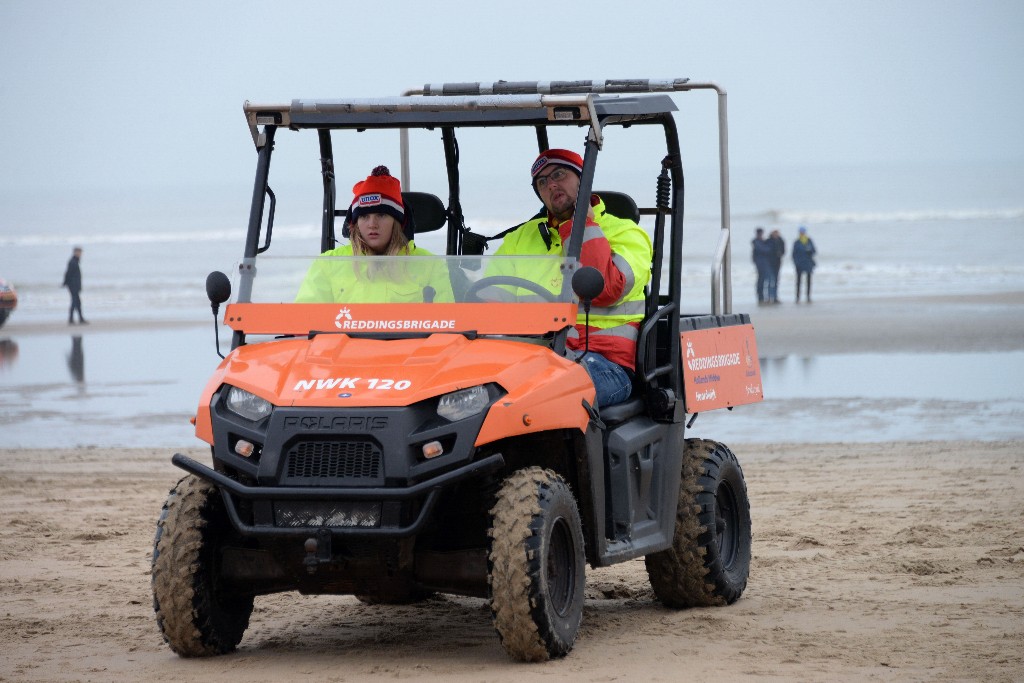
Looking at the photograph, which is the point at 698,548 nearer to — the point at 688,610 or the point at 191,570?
the point at 688,610

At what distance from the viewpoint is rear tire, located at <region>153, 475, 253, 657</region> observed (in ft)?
19.5

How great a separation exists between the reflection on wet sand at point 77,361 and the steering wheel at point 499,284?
44.6ft

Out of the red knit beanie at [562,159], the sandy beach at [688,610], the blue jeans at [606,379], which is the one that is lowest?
the sandy beach at [688,610]

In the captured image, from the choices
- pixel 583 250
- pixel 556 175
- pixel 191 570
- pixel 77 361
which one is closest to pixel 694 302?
pixel 77 361

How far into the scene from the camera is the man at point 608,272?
6.77 metres

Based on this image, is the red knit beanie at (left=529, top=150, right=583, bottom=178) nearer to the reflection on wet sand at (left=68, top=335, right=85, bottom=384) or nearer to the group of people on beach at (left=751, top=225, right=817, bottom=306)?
the reflection on wet sand at (left=68, top=335, right=85, bottom=384)

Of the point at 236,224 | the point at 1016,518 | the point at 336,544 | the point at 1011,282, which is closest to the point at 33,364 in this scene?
the point at 1016,518

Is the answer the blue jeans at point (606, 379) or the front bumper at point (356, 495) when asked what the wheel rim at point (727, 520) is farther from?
the front bumper at point (356, 495)

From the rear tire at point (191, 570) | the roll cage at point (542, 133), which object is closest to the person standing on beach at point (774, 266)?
the roll cage at point (542, 133)

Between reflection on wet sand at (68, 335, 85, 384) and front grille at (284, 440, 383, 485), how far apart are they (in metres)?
14.1

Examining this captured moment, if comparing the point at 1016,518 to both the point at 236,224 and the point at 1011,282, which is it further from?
the point at 236,224

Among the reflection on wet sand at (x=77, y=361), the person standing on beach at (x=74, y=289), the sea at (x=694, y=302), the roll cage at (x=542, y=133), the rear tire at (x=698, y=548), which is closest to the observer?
the roll cage at (x=542, y=133)

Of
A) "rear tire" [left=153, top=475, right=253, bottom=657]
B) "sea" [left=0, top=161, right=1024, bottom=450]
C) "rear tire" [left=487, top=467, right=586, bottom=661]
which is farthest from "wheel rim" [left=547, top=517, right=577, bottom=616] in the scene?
"sea" [left=0, top=161, right=1024, bottom=450]

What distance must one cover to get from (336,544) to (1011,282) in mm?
33054
